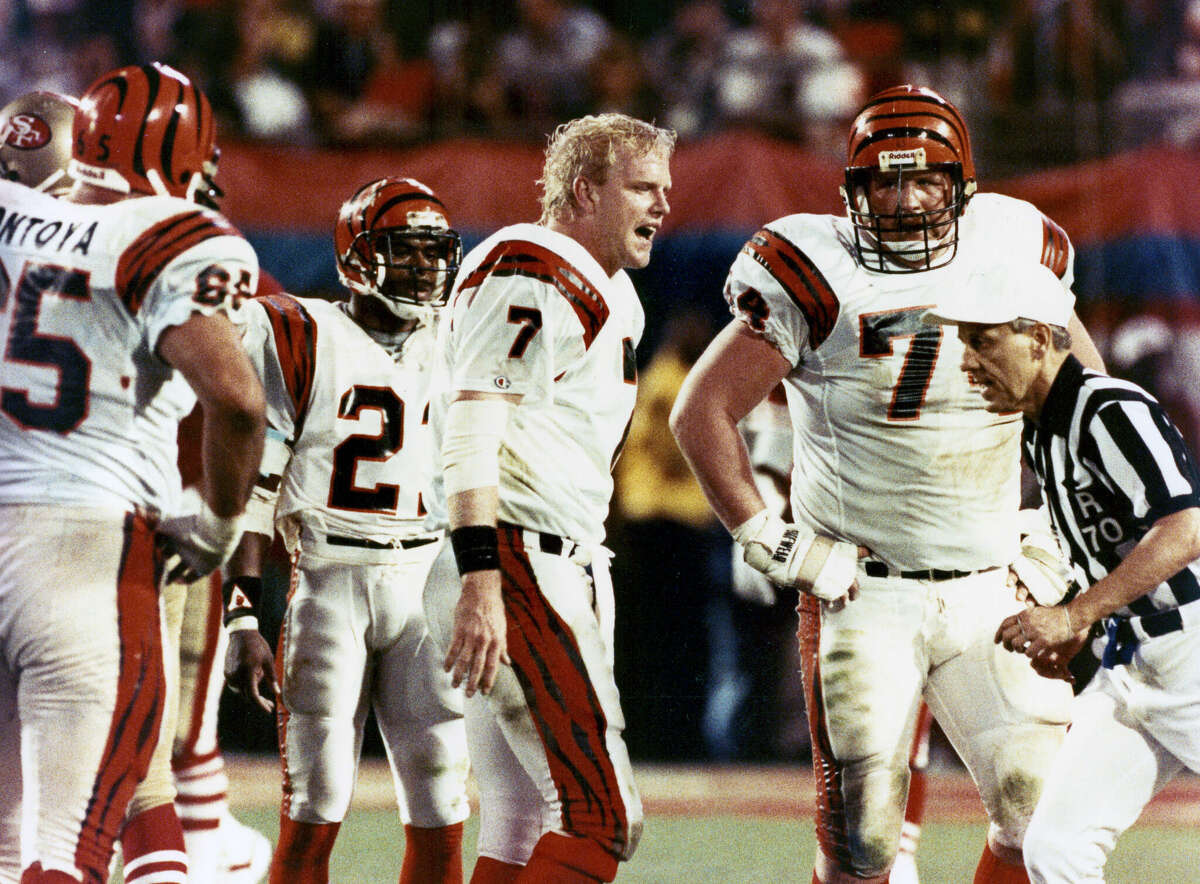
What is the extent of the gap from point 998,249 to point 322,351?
1425 mm

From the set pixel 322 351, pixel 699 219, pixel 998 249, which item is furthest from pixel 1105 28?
pixel 322 351

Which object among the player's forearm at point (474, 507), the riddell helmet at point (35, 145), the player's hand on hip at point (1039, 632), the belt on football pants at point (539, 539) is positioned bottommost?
the player's hand on hip at point (1039, 632)

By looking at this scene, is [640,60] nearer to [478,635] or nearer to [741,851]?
[741,851]

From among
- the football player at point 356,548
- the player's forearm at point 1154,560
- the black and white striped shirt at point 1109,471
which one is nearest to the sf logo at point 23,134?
the football player at point 356,548

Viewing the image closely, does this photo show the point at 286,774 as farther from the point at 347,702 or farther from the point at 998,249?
the point at 998,249

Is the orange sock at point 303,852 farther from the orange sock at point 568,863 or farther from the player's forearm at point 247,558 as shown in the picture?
the orange sock at point 568,863

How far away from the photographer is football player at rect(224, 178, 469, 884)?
10.8ft

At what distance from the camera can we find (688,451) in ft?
10.2

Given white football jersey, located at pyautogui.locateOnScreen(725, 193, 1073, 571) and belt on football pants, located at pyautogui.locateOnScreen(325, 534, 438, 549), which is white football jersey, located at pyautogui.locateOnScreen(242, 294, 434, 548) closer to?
belt on football pants, located at pyautogui.locateOnScreen(325, 534, 438, 549)

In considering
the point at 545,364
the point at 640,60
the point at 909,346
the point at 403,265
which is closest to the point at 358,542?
the point at 403,265

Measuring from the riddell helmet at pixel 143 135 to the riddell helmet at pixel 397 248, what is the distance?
2.55ft

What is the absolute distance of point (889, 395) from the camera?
3.02 metres

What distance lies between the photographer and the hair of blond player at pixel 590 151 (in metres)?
2.92

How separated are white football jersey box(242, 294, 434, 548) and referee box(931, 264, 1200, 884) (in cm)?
123
